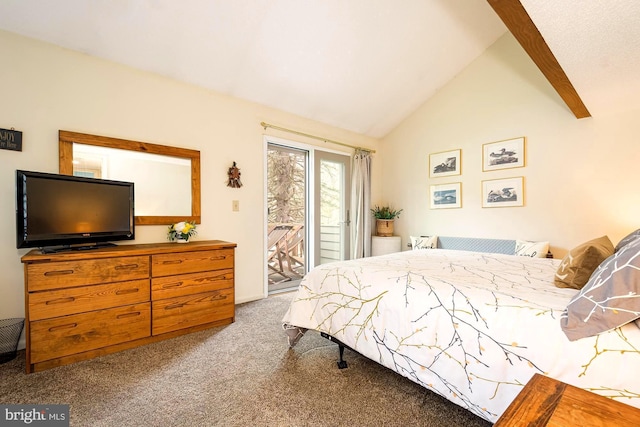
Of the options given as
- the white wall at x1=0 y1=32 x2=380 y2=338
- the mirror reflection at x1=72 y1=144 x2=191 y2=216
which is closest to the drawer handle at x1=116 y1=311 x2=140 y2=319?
the white wall at x1=0 y1=32 x2=380 y2=338

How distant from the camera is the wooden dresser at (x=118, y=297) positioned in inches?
71.5

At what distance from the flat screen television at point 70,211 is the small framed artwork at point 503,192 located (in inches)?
159

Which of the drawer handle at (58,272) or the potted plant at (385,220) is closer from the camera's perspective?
the drawer handle at (58,272)

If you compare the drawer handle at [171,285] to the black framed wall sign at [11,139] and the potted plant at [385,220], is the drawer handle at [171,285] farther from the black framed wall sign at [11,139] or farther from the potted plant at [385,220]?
the potted plant at [385,220]

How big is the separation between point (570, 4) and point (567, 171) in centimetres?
228

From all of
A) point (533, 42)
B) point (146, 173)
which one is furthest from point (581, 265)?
point (146, 173)

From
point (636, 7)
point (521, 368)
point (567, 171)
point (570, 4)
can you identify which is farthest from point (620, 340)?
point (567, 171)

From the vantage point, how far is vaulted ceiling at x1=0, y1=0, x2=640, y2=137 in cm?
175

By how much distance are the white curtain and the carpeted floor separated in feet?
7.59

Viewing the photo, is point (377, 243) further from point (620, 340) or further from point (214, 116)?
point (620, 340)

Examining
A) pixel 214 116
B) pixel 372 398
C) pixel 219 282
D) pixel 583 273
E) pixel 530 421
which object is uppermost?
pixel 214 116

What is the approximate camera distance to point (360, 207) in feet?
14.4

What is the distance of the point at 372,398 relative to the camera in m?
1.57

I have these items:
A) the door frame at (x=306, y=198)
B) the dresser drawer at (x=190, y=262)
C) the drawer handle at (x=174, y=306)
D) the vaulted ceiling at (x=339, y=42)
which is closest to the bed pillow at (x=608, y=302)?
the vaulted ceiling at (x=339, y=42)
